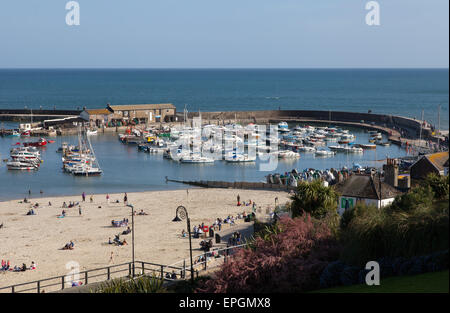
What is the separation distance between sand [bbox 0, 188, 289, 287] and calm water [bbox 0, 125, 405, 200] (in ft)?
19.0

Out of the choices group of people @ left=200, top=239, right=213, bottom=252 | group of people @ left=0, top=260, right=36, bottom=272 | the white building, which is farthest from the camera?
group of people @ left=200, top=239, right=213, bottom=252

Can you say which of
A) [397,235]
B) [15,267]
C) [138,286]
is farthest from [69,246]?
[397,235]

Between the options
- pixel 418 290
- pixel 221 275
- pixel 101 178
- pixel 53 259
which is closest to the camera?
pixel 418 290

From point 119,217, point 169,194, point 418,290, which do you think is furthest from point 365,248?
point 169,194

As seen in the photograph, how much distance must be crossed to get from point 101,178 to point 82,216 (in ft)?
66.2

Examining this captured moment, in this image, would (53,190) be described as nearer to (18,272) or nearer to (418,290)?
(18,272)

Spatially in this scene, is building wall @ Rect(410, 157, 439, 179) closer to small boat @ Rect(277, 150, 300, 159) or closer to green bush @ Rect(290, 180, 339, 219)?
green bush @ Rect(290, 180, 339, 219)

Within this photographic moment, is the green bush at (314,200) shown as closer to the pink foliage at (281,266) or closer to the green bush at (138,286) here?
the pink foliage at (281,266)

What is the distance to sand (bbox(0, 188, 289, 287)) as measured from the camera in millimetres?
28641

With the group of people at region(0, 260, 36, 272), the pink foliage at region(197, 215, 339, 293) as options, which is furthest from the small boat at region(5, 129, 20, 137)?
the pink foliage at region(197, 215, 339, 293)

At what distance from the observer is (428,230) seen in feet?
44.7

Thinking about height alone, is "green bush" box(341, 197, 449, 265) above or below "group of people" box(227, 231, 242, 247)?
above

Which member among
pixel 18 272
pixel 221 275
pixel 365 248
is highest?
pixel 365 248

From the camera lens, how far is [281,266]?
16.4 meters
